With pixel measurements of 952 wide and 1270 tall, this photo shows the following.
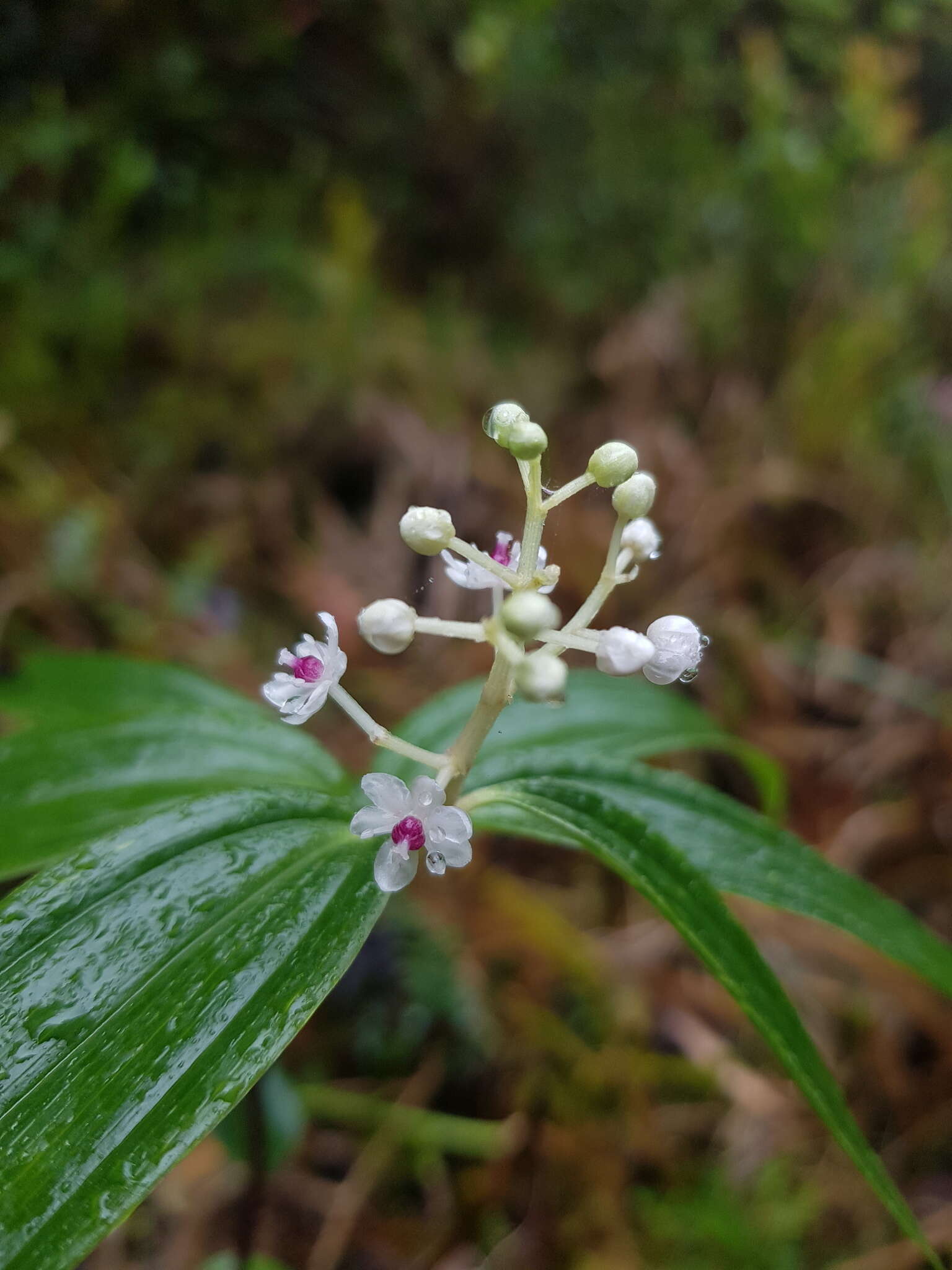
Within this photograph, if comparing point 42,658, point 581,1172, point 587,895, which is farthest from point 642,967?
point 42,658

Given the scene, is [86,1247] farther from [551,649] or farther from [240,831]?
[551,649]

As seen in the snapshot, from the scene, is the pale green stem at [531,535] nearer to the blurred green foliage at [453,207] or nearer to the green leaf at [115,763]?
the green leaf at [115,763]

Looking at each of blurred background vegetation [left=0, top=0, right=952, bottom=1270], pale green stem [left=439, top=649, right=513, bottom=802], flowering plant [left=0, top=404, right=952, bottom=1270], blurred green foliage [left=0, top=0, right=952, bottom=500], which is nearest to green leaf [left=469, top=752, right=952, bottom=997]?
flowering plant [left=0, top=404, right=952, bottom=1270]

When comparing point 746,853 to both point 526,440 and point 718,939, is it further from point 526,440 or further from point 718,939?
point 526,440

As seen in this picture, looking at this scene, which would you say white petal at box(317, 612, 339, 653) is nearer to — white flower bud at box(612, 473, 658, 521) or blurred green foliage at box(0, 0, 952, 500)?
white flower bud at box(612, 473, 658, 521)

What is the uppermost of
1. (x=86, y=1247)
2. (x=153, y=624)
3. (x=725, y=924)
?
(x=153, y=624)

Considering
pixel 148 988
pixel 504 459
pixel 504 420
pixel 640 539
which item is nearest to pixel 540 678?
pixel 640 539
